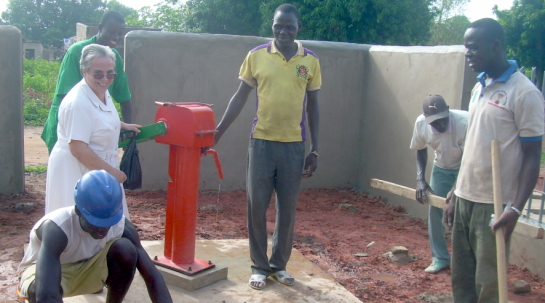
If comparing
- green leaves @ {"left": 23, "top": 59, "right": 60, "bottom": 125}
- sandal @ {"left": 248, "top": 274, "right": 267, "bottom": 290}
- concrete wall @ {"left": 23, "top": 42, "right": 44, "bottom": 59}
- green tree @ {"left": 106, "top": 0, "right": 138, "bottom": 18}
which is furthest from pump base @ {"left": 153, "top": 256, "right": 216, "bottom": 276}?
green tree @ {"left": 106, "top": 0, "right": 138, "bottom": 18}

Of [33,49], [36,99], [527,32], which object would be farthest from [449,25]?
[33,49]

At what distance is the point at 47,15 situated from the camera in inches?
2186

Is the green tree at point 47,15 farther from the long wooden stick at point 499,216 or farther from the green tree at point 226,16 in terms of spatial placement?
the long wooden stick at point 499,216

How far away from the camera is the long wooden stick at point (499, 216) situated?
2.51m

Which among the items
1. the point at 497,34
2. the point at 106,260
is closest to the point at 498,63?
the point at 497,34

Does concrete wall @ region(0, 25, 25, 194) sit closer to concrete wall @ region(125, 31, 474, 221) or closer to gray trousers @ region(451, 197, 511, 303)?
concrete wall @ region(125, 31, 474, 221)

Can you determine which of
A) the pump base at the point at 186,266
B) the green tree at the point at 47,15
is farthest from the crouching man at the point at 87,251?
the green tree at the point at 47,15

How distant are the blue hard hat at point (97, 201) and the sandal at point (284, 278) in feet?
5.32

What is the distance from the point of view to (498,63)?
2.72m

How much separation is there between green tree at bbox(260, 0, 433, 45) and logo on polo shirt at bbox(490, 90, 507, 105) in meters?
11.5

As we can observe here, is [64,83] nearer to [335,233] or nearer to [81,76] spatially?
[81,76]

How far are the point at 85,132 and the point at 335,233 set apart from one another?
10.8ft

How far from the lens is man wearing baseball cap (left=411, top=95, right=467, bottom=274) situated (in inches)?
168

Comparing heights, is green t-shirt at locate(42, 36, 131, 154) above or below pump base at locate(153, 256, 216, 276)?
above
